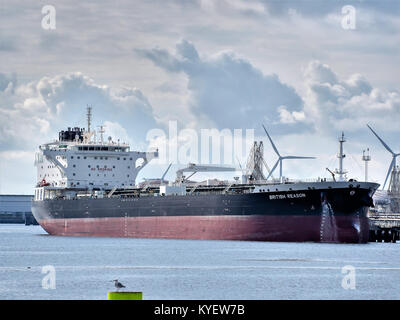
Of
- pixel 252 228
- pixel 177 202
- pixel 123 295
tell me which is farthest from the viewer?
pixel 177 202

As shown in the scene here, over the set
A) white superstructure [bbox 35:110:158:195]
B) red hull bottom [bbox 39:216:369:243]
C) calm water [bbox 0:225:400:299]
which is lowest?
calm water [bbox 0:225:400:299]

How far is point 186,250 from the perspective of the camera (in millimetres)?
52062

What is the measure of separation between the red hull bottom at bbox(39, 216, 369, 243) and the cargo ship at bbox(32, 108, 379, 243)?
0.06 meters

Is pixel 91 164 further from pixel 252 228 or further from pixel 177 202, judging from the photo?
pixel 252 228

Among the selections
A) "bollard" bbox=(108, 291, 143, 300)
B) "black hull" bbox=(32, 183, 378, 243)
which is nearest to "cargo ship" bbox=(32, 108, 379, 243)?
"black hull" bbox=(32, 183, 378, 243)

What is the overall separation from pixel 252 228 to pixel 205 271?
20.9 meters

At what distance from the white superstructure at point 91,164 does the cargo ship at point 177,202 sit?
89mm

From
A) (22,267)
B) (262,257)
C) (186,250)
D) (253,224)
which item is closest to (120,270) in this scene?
(22,267)

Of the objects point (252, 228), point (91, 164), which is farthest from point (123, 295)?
point (91, 164)

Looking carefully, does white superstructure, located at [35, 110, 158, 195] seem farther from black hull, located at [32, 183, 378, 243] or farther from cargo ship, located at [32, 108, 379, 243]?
black hull, located at [32, 183, 378, 243]

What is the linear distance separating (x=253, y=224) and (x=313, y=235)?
4064 millimetres

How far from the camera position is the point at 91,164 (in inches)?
3162

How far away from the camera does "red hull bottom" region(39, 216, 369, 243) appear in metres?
56.8
